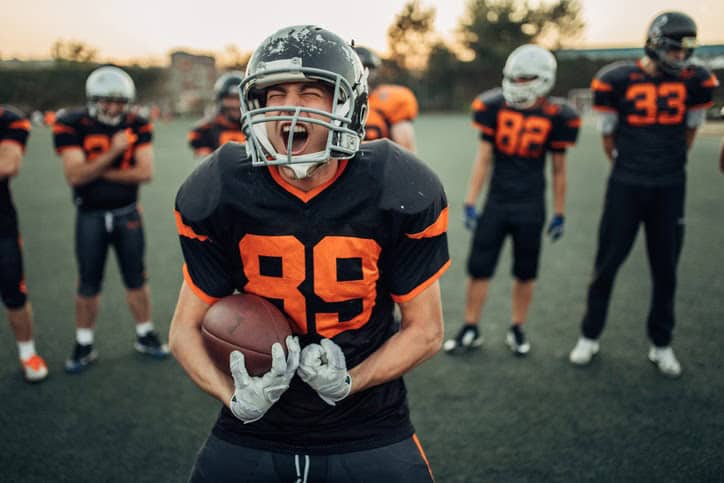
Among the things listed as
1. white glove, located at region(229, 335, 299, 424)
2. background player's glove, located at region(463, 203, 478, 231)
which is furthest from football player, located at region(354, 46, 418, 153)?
white glove, located at region(229, 335, 299, 424)

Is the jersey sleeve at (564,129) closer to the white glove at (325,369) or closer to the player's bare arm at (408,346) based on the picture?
the player's bare arm at (408,346)

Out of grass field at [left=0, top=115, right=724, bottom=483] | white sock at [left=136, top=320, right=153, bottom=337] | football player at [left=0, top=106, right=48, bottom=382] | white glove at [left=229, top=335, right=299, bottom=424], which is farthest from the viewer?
white sock at [left=136, top=320, right=153, bottom=337]

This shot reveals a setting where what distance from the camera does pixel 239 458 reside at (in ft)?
5.57

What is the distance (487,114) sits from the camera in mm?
4004

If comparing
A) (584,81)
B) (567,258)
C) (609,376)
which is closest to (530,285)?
(609,376)

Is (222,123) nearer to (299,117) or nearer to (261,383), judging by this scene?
(299,117)

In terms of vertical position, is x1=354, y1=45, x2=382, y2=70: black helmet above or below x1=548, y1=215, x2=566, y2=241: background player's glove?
above

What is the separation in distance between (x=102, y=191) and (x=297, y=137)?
2.77 meters

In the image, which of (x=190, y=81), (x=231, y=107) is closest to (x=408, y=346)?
(x=231, y=107)

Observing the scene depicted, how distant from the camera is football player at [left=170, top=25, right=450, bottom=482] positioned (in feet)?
5.37

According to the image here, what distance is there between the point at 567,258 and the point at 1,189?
551 cm

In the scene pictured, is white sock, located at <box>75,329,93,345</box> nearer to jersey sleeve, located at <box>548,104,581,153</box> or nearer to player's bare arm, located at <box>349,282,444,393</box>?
player's bare arm, located at <box>349,282,444,393</box>

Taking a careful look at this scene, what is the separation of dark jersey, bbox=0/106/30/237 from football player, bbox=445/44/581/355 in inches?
127

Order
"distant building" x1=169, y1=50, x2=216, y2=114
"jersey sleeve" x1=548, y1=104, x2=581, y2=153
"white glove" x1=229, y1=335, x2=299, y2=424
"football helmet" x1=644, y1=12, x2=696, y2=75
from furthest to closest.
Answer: "distant building" x1=169, y1=50, x2=216, y2=114
"jersey sleeve" x1=548, y1=104, x2=581, y2=153
"football helmet" x1=644, y1=12, x2=696, y2=75
"white glove" x1=229, y1=335, x2=299, y2=424
